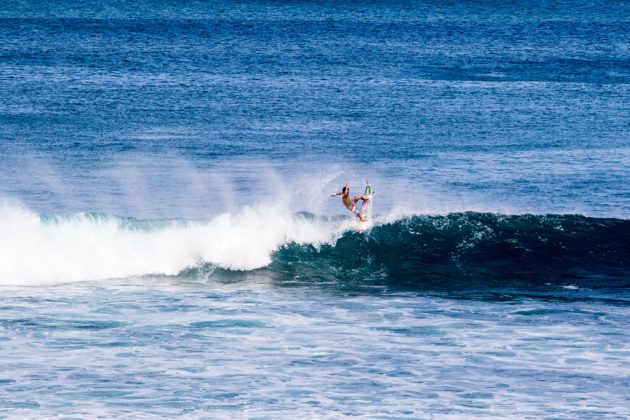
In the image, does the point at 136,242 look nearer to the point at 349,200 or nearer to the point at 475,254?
the point at 349,200

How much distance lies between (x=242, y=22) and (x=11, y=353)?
87501 mm

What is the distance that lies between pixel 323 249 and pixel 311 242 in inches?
19.8

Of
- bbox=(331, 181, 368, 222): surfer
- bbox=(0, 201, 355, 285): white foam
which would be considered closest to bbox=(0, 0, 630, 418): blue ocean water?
bbox=(0, 201, 355, 285): white foam

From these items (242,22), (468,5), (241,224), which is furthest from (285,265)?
(468,5)

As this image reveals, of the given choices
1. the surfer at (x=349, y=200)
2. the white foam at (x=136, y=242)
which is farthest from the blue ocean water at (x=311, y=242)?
the surfer at (x=349, y=200)

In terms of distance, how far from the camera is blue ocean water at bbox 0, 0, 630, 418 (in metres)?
21.6

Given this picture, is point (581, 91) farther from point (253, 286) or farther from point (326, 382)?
point (326, 382)

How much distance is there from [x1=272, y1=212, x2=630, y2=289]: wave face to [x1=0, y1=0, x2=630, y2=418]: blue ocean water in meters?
0.08

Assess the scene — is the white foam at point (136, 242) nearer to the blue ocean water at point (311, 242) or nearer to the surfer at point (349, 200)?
the blue ocean water at point (311, 242)

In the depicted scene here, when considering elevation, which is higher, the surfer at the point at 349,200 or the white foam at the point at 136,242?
the surfer at the point at 349,200

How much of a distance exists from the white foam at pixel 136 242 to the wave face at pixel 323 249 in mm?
27

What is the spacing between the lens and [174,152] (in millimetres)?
48188

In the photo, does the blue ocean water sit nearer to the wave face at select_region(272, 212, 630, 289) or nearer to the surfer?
the wave face at select_region(272, 212, 630, 289)

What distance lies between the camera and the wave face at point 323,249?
30703 mm
